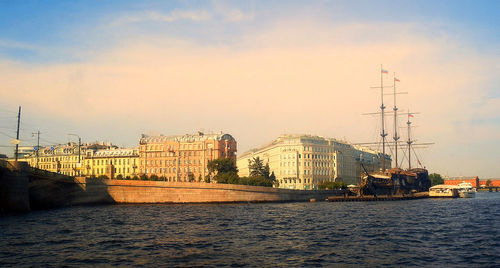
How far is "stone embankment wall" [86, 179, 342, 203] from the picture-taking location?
80688 mm

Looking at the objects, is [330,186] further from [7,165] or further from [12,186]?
[7,165]

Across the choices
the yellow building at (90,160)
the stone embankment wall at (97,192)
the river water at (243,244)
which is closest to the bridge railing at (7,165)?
the stone embankment wall at (97,192)

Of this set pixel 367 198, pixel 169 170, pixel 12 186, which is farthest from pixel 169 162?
pixel 12 186

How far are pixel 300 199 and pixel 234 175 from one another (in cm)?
1778

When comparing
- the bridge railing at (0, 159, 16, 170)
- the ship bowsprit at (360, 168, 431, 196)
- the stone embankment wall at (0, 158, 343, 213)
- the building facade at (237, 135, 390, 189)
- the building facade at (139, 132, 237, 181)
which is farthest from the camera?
the building facade at (237, 135, 390, 189)

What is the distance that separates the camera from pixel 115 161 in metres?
154

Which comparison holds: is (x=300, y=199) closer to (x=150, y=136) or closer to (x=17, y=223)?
(x=150, y=136)

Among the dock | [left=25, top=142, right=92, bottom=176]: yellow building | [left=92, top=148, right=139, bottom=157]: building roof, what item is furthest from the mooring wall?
[left=25, top=142, right=92, bottom=176]: yellow building

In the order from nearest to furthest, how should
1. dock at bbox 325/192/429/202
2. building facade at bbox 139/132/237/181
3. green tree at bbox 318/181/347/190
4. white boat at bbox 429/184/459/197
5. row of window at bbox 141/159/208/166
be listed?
dock at bbox 325/192/429/202 → green tree at bbox 318/181/347/190 → building facade at bbox 139/132/237/181 → row of window at bbox 141/159/208/166 → white boat at bbox 429/184/459/197

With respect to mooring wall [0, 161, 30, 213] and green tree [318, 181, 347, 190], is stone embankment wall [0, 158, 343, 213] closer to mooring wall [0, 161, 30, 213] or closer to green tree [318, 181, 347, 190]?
mooring wall [0, 161, 30, 213]

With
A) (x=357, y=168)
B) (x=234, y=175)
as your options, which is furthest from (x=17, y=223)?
(x=357, y=168)

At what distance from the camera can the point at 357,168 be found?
179375 millimetres

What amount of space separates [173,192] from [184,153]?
56851 mm

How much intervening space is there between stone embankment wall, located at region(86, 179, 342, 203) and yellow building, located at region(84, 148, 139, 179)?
6317cm
